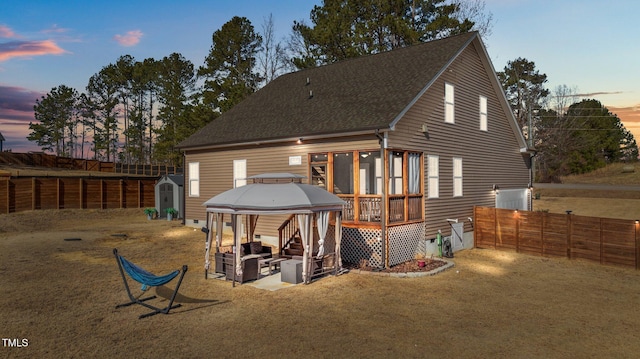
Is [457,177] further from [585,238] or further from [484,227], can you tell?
[585,238]

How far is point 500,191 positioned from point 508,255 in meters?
5.10

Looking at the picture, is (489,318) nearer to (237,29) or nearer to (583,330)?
(583,330)

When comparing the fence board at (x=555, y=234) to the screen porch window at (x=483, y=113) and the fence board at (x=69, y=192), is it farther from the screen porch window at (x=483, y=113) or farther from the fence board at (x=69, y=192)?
the fence board at (x=69, y=192)

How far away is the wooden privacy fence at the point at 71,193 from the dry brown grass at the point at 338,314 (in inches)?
502

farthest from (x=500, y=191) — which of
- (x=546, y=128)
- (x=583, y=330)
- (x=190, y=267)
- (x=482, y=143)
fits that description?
(x=546, y=128)

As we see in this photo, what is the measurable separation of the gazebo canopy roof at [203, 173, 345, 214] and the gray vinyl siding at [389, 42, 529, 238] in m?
3.76

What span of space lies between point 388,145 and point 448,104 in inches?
196

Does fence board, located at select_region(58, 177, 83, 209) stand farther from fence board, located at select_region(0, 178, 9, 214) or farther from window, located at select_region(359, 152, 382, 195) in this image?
window, located at select_region(359, 152, 382, 195)

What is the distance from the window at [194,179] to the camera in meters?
21.1

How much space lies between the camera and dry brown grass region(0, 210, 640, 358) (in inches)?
272

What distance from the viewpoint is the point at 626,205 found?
34.4 metres

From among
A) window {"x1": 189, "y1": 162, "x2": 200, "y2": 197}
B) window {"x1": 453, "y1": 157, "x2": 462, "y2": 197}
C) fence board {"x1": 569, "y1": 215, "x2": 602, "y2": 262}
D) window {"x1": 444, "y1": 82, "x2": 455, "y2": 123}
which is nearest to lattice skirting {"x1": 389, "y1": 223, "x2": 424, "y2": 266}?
window {"x1": 453, "y1": 157, "x2": 462, "y2": 197}

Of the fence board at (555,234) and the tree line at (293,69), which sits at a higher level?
the tree line at (293,69)

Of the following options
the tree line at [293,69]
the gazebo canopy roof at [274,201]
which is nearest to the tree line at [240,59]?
the tree line at [293,69]
